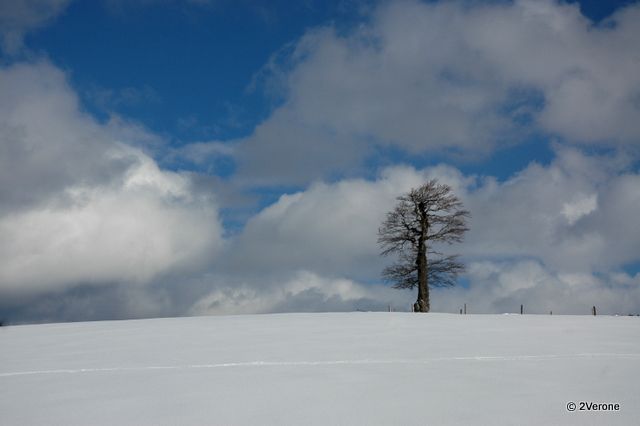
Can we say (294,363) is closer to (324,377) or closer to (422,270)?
(324,377)

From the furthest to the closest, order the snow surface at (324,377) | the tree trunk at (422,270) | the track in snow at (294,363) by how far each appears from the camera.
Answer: the tree trunk at (422,270)
the track in snow at (294,363)
the snow surface at (324,377)

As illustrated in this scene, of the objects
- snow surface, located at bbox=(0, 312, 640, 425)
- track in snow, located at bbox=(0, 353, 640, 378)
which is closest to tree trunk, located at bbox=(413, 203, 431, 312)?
snow surface, located at bbox=(0, 312, 640, 425)

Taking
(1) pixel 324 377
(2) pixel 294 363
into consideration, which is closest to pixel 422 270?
(2) pixel 294 363

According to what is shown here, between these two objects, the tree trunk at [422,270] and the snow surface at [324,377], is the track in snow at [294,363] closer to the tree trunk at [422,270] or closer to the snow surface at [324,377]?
the snow surface at [324,377]

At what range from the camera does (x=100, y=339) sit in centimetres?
1656

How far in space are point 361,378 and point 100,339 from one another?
9.77 metres

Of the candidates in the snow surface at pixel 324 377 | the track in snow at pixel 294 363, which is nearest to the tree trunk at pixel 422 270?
the snow surface at pixel 324 377

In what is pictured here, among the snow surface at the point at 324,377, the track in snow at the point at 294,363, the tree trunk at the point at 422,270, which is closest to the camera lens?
the snow surface at the point at 324,377

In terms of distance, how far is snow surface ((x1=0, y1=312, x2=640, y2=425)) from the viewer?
8055 millimetres

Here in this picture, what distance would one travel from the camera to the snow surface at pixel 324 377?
26.4 ft

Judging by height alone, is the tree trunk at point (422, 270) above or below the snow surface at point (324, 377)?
above

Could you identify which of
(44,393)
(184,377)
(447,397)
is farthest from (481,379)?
(44,393)

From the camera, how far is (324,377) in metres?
10.2

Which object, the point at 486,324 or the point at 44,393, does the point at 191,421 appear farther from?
the point at 486,324
